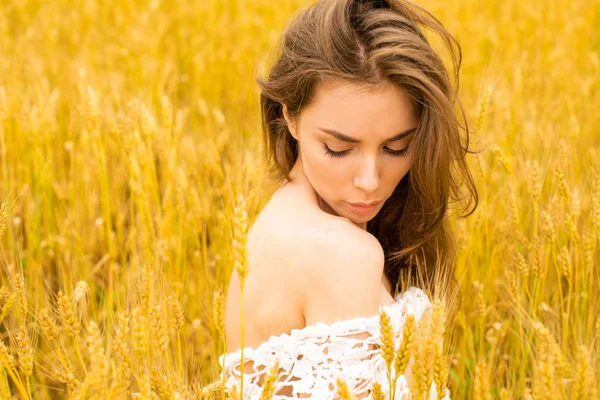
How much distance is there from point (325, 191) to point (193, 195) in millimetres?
576

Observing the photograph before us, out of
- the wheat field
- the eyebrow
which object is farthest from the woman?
the wheat field

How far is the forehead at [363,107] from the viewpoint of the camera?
1339mm

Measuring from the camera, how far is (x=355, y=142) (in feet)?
4.42

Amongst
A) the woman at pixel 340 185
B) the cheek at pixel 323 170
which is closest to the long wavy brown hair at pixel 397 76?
the woman at pixel 340 185

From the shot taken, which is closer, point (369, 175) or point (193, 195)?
point (369, 175)

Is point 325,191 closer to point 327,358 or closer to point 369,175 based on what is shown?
point 369,175

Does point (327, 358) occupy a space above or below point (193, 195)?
below

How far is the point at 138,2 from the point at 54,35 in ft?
3.05

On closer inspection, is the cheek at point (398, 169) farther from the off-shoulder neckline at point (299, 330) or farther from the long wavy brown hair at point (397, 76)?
the off-shoulder neckline at point (299, 330)

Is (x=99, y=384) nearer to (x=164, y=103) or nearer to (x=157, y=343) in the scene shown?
(x=157, y=343)

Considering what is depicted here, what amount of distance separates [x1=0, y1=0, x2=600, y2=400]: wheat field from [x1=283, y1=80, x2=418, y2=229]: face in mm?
184

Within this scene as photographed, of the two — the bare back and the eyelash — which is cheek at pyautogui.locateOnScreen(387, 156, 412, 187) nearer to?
the eyelash

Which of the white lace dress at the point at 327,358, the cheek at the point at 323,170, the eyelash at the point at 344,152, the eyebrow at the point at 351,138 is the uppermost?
the eyebrow at the point at 351,138

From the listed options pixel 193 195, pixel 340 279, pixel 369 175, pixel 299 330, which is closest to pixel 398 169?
pixel 369 175
